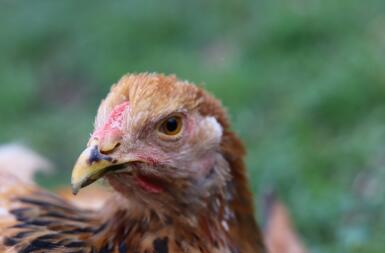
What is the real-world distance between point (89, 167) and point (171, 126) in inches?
12.9

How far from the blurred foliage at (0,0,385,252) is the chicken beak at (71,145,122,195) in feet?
6.58

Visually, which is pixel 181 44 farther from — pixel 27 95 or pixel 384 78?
pixel 384 78

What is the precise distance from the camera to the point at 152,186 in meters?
2.27

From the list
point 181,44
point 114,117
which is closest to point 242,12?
point 181,44

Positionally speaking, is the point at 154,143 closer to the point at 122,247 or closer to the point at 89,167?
the point at 89,167

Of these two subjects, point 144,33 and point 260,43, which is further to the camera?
point 144,33

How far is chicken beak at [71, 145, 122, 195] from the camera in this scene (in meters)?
2.04

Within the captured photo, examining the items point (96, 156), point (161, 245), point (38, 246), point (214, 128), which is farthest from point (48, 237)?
point (214, 128)

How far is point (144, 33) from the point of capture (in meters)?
5.85

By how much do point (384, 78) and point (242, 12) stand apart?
157 centimetres

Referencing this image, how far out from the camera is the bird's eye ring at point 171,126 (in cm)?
225

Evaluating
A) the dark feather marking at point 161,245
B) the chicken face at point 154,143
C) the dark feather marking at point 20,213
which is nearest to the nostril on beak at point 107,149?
the chicken face at point 154,143

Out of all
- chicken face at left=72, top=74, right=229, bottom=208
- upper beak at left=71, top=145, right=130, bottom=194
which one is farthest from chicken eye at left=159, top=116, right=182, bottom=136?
upper beak at left=71, top=145, right=130, bottom=194

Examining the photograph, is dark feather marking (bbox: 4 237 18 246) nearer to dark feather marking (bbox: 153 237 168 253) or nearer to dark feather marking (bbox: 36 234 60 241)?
dark feather marking (bbox: 36 234 60 241)
